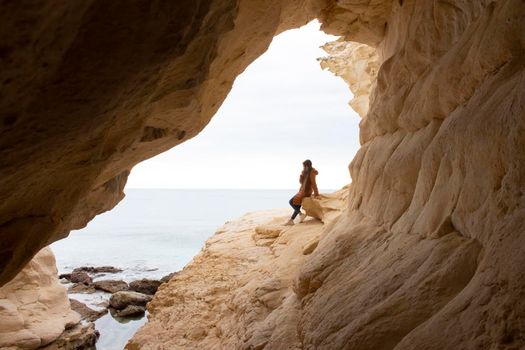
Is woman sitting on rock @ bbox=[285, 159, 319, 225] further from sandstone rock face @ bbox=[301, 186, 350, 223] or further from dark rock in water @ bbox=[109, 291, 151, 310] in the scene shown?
dark rock in water @ bbox=[109, 291, 151, 310]

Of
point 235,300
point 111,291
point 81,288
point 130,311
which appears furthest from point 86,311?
point 235,300

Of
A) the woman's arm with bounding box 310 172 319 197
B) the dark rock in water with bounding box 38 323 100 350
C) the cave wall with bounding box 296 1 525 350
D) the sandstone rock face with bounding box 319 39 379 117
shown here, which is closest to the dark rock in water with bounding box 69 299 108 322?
the dark rock in water with bounding box 38 323 100 350

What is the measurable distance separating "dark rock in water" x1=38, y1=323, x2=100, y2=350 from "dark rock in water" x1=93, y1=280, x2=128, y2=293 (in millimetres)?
7073

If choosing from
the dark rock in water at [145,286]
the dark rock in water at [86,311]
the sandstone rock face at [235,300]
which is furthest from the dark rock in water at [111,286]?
the sandstone rock face at [235,300]

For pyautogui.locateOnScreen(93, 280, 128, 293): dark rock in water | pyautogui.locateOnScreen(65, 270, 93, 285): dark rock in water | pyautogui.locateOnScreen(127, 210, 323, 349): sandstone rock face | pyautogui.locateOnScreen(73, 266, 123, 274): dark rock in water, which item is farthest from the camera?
pyautogui.locateOnScreen(73, 266, 123, 274): dark rock in water

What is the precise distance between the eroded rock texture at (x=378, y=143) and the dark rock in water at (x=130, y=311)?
10.7 meters

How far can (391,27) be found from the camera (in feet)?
18.7

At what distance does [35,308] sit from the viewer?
8.82 meters

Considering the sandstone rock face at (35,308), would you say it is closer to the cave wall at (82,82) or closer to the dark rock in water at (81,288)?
the cave wall at (82,82)

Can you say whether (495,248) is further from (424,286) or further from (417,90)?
(417,90)

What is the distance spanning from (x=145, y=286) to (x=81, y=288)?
3178 mm

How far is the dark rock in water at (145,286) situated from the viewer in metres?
17.0

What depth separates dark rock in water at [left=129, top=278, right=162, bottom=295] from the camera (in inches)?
668

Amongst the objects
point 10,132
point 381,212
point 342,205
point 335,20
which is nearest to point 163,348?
point 381,212
